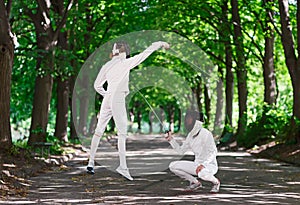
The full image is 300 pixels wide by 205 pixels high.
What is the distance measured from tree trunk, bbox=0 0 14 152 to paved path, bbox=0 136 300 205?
158 cm

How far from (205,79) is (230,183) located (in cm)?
3184

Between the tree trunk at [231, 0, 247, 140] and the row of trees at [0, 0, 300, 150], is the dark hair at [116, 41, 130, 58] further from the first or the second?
the tree trunk at [231, 0, 247, 140]

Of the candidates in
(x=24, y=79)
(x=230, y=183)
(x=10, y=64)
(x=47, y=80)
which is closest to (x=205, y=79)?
(x=24, y=79)

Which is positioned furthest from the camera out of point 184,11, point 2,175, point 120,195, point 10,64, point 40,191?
point 184,11

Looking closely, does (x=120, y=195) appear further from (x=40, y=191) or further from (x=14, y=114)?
(x=14, y=114)

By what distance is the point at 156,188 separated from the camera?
36.8 feet

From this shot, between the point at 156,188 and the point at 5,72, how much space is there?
6.50 meters

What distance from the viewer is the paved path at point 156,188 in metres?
9.45

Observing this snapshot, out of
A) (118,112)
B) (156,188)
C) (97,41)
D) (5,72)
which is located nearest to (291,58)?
(5,72)

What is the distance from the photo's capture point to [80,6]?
26641 millimetres

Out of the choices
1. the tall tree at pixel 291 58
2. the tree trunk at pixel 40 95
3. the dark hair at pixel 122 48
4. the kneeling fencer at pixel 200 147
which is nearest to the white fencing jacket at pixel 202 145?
the kneeling fencer at pixel 200 147

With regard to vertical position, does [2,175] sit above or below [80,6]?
below

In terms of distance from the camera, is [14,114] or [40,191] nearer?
[40,191]

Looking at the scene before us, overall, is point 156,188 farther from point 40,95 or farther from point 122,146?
point 40,95
